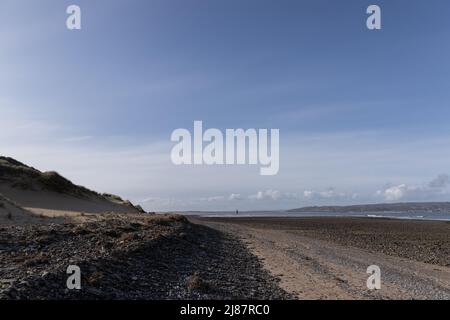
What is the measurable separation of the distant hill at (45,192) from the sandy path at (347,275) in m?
28.8

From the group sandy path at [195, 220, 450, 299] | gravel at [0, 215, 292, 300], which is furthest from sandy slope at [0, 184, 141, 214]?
sandy path at [195, 220, 450, 299]

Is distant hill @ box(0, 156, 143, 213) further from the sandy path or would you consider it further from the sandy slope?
the sandy path

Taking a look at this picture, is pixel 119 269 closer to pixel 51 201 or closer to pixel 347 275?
pixel 347 275

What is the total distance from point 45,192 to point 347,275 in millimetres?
43369

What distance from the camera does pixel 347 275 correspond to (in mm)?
21344

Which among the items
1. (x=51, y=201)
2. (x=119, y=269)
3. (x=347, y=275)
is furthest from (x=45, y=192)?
(x=347, y=275)

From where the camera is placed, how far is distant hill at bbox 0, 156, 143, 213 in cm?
5097

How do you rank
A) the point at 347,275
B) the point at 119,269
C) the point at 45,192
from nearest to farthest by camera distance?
the point at 119,269, the point at 347,275, the point at 45,192

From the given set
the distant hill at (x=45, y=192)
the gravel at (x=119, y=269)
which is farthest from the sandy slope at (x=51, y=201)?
the gravel at (x=119, y=269)

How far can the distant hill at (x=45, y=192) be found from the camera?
5097cm
